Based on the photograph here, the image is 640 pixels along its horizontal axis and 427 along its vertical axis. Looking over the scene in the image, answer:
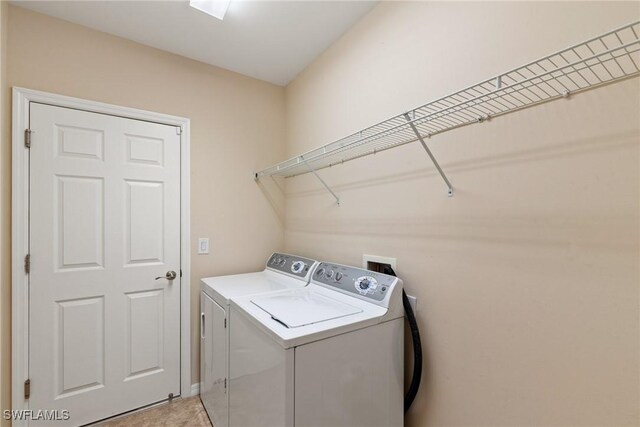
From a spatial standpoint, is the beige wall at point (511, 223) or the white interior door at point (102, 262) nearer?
the beige wall at point (511, 223)

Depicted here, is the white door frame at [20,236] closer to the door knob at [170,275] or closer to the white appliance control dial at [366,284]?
the door knob at [170,275]

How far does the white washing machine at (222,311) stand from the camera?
1600mm

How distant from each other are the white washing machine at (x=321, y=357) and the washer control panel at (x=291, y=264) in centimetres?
37

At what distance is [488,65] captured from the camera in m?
1.12

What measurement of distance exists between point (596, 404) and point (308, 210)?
1784mm

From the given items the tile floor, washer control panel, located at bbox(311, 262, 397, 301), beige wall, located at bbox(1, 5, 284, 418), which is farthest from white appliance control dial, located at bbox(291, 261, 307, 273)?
the tile floor

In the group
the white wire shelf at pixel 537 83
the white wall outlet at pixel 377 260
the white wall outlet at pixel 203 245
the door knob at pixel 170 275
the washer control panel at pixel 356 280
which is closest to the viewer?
the white wire shelf at pixel 537 83

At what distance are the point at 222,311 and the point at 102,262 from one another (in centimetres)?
94

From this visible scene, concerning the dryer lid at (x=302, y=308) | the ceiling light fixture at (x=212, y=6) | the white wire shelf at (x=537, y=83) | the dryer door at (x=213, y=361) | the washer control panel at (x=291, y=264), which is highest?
the ceiling light fixture at (x=212, y=6)

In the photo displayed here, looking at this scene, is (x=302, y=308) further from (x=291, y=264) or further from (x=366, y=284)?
(x=291, y=264)

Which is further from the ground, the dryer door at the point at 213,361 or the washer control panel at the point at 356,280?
the washer control panel at the point at 356,280

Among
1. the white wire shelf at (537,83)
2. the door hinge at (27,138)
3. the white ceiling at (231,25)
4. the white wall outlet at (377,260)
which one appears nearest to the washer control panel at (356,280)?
the white wall outlet at (377,260)

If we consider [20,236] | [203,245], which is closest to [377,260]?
[203,245]

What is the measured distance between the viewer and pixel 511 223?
1.04m
